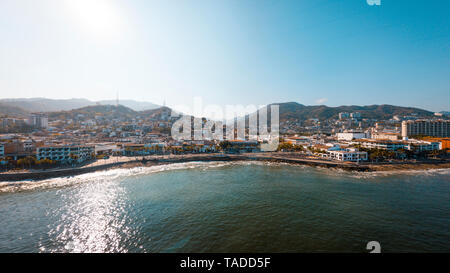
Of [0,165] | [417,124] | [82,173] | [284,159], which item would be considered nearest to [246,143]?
[284,159]

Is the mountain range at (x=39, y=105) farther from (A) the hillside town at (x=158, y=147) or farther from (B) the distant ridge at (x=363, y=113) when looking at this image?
(B) the distant ridge at (x=363, y=113)

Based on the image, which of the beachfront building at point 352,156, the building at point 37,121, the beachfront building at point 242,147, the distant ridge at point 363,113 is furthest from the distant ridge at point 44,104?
the distant ridge at point 363,113

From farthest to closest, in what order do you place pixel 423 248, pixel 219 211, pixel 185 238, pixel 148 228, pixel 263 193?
pixel 263 193 < pixel 219 211 < pixel 148 228 < pixel 185 238 < pixel 423 248

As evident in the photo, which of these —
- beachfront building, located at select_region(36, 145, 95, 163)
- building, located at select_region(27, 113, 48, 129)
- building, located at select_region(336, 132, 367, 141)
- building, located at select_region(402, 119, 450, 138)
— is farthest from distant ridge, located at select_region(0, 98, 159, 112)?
building, located at select_region(402, 119, 450, 138)

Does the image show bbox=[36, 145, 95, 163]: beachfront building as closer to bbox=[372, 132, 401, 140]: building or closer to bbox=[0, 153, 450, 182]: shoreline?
bbox=[0, 153, 450, 182]: shoreline

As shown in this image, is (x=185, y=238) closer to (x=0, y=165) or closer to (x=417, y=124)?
(x=0, y=165)

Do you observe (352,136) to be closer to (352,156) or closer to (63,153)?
(352,156)
